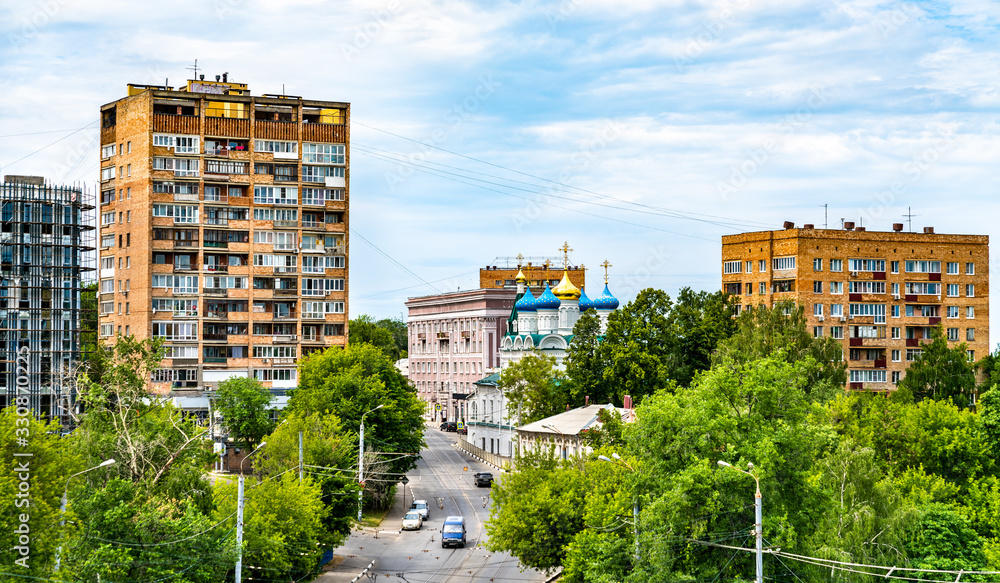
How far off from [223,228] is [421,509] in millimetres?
35673

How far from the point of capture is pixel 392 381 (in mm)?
91000

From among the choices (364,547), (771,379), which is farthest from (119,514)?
(364,547)

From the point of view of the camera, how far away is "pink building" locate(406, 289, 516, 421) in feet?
509

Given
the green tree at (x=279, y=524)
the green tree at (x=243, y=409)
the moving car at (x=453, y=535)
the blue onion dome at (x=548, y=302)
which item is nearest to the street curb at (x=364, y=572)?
the green tree at (x=279, y=524)

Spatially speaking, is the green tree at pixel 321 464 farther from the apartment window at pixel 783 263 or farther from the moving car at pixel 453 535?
the apartment window at pixel 783 263

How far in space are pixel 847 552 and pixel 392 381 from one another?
5029 centimetres

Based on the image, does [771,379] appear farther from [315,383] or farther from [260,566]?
[315,383]

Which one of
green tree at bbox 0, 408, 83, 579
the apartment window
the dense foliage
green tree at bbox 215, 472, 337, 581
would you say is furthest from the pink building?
green tree at bbox 0, 408, 83, 579

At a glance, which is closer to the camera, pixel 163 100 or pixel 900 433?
pixel 900 433

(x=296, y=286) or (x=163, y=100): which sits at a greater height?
(x=163, y=100)

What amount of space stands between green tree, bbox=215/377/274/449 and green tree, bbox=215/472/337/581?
3625 centimetres

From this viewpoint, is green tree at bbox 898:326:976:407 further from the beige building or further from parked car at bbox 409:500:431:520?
parked car at bbox 409:500:431:520

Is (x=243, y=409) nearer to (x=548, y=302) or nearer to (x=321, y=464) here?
(x=321, y=464)

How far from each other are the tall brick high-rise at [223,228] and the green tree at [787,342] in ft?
121
